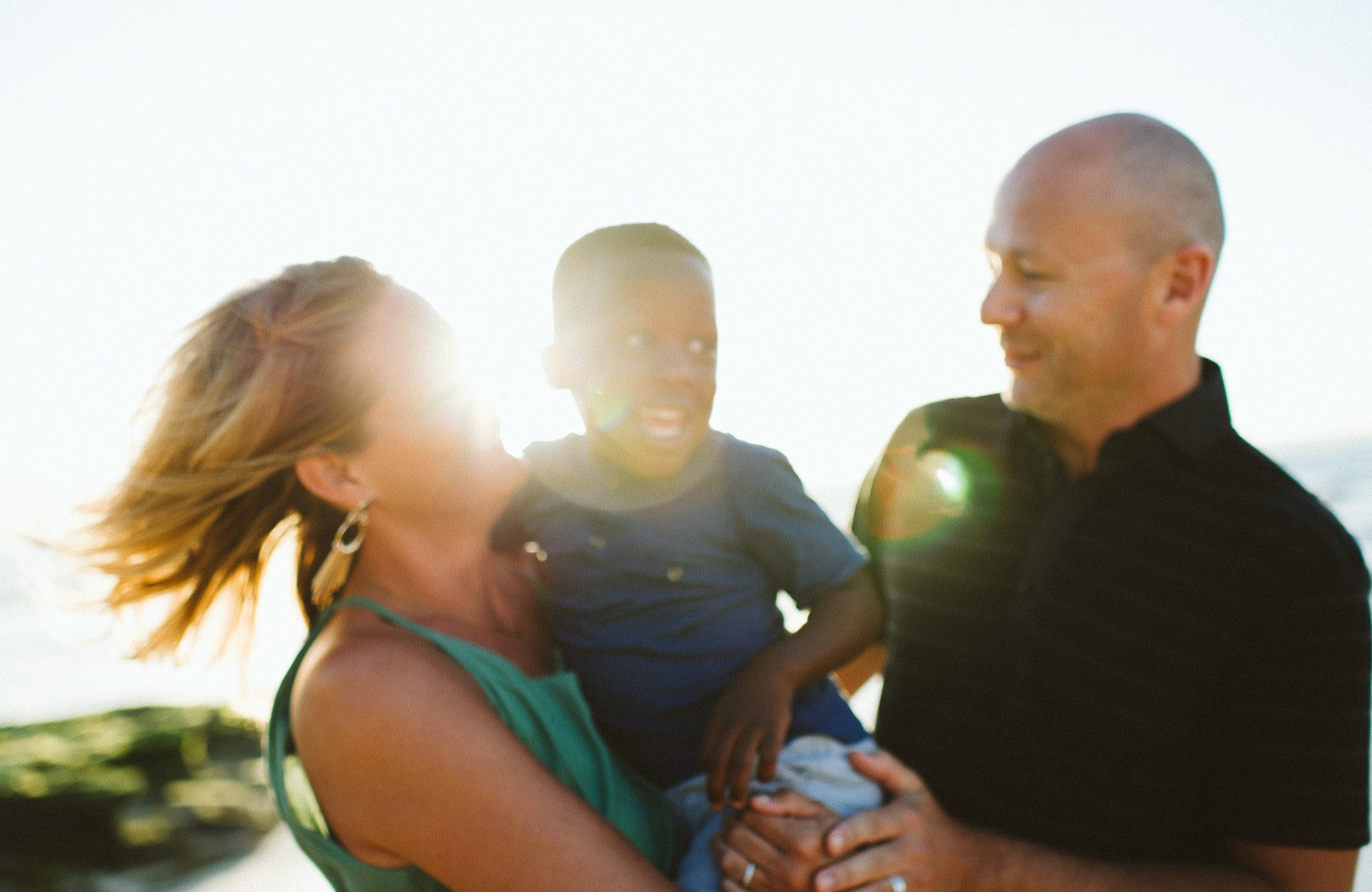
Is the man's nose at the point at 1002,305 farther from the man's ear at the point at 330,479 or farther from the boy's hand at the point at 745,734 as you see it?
the man's ear at the point at 330,479

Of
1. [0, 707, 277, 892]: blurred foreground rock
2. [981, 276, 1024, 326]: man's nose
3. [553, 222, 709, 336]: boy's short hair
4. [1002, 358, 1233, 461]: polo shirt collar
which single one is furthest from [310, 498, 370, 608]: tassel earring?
Result: [0, 707, 277, 892]: blurred foreground rock

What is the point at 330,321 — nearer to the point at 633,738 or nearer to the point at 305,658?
the point at 305,658

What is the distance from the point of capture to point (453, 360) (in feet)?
7.59

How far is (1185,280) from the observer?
2107mm

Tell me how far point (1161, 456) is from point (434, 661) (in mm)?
1714

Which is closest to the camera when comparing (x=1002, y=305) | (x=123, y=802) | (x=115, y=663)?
(x=1002, y=305)

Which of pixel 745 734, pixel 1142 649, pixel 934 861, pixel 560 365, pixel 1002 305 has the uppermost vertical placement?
pixel 1002 305

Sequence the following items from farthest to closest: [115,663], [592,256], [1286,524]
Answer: [115,663], [592,256], [1286,524]

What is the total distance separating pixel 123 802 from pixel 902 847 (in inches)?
242

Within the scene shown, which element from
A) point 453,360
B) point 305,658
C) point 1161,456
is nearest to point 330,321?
point 453,360

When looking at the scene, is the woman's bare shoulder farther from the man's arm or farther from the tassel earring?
the man's arm

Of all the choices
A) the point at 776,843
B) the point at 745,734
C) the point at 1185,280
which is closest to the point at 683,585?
the point at 745,734

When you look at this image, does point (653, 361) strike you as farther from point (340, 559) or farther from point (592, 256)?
point (340, 559)

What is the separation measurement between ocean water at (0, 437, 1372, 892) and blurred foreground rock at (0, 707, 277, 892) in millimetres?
405
